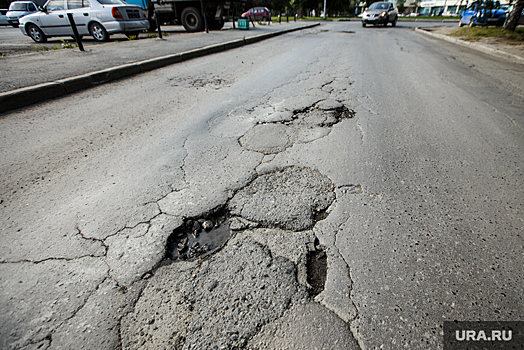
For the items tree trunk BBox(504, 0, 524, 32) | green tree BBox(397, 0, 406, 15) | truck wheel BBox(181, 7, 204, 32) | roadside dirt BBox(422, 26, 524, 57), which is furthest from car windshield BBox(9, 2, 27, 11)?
green tree BBox(397, 0, 406, 15)

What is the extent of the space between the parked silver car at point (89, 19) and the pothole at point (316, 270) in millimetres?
11073

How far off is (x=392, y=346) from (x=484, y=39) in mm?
13848

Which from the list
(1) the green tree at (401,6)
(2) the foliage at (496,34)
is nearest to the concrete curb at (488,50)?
(2) the foliage at (496,34)

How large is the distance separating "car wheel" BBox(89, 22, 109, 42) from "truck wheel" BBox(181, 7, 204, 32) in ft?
14.9

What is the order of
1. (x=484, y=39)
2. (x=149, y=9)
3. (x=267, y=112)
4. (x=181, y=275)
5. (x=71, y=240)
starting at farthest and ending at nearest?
(x=149, y=9) → (x=484, y=39) → (x=267, y=112) → (x=71, y=240) → (x=181, y=275)

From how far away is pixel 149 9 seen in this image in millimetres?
12773

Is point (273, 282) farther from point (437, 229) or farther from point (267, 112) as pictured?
point (267, 112)

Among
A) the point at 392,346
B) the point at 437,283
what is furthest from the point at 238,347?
the point at 437,283

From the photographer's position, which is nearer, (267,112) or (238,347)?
(238,347)

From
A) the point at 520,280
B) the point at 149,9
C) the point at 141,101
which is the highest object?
Answer: the point at 149,9

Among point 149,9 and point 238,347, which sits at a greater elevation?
point 149,9

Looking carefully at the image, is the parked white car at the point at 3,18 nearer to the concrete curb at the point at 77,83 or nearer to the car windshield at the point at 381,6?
the concrete curb at the point at 77,83

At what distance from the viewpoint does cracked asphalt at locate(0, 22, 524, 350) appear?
1.29m

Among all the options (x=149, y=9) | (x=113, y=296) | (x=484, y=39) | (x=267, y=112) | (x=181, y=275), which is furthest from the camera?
(x=149, y=9)
